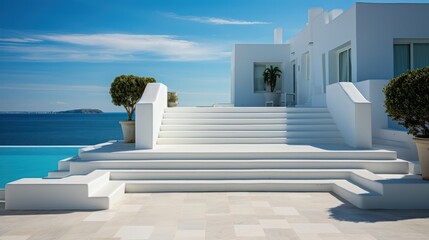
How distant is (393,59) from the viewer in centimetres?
1132

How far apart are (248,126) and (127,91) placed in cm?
339

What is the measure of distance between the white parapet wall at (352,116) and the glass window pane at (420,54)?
315 centimetres

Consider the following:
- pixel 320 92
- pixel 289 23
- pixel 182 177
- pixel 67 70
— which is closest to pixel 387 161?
pixel 182 177

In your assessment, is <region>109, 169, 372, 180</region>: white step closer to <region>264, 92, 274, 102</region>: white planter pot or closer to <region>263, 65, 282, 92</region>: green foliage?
<region>264, 92, 274, 102</region>: white planter pot

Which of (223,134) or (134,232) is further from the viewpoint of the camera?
(223,134)

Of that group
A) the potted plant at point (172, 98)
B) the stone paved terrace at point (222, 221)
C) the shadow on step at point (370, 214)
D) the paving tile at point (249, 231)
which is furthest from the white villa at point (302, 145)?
the potted plant at point (172, 98)

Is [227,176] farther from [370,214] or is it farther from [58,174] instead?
[58,174]

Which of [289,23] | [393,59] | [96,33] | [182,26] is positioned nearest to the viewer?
[393,59]

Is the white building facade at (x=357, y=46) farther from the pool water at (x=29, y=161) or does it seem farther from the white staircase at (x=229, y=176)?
the pool water at (x=29, y=161)

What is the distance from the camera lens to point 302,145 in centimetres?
886

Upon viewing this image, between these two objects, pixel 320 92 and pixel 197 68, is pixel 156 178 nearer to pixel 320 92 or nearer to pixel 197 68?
pixel 320 92

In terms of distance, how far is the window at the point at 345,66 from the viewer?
41.0ft

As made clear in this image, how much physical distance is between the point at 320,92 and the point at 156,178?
31.5ft

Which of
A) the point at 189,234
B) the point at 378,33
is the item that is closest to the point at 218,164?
the point at 189,234
